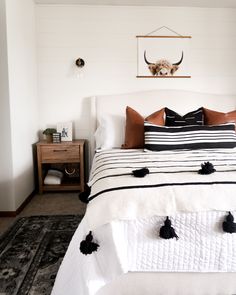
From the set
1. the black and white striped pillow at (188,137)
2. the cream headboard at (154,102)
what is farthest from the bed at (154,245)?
the cream headboard at (154,102)

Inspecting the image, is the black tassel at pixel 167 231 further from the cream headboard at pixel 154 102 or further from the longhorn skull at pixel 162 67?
the longhorn skull at pixel 162 67

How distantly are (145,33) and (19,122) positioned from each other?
1963 mm

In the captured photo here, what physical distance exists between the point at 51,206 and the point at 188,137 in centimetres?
164

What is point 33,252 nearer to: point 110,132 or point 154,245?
point 154,245

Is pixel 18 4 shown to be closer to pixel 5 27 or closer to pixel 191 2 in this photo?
pixel 5 27

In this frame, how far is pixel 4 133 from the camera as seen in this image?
2.54 meters

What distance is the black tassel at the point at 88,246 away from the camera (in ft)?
3.74

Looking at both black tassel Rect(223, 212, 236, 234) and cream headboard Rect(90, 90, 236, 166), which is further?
cream headboard Rect(90, 90, 236, 166)

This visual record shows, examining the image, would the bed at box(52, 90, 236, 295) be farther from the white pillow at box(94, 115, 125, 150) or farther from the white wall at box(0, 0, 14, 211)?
the white pillow at box(94, 115, 125, 150)

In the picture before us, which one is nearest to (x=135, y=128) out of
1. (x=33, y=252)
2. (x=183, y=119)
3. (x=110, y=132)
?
(x=110, y=132)

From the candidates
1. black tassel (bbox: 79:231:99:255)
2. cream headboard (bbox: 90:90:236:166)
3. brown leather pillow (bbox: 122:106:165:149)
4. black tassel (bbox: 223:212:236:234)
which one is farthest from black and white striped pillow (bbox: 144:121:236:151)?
black tassel (bbox: 79:231:99:255)

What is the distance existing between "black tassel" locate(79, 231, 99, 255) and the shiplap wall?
2.49m

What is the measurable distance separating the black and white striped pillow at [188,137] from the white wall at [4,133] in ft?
4.42

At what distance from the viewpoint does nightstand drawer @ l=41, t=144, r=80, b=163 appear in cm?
319
